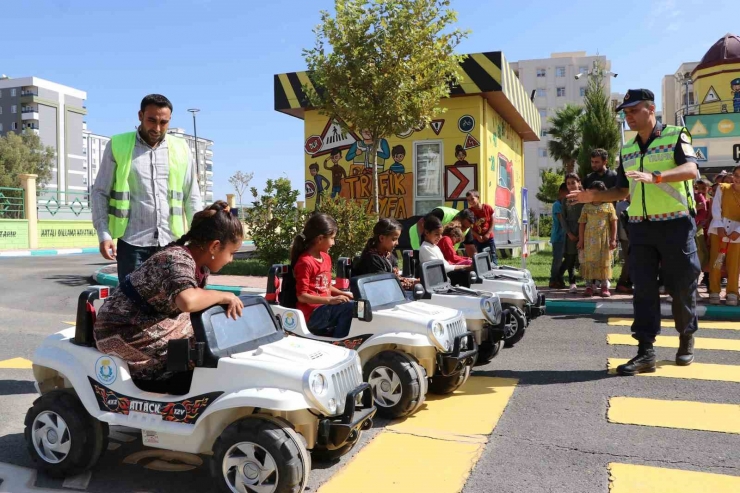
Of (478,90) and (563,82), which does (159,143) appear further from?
(563,82)

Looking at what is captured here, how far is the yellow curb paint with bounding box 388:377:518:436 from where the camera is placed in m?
4.28

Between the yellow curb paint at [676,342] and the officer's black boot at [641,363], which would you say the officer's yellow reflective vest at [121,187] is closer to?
the officer's black boot at [641,363]

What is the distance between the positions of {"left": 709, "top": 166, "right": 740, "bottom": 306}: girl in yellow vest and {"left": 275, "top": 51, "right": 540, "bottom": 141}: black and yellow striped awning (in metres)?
9.00

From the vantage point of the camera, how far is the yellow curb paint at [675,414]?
4281mm

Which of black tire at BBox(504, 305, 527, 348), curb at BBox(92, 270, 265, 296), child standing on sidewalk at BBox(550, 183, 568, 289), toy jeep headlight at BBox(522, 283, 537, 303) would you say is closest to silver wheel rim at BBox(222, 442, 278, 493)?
black tire at BBox(504, 305, 527, 348)

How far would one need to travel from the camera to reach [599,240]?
9.78 metres

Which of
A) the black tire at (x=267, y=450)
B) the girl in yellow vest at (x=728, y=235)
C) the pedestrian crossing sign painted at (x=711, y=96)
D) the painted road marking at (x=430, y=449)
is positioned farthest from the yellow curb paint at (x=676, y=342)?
the pedestrian crossing sign painted at (x=711, y=96)

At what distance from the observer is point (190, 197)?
5000mm

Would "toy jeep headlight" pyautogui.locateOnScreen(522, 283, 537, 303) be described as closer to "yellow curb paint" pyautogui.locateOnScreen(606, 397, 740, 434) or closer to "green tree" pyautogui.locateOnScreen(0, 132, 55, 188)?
"yellow curb paint" pyautogui.locateOnScreen(606, 397, 740, 434)

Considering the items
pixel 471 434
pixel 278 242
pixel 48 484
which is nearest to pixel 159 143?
pixel 48 484

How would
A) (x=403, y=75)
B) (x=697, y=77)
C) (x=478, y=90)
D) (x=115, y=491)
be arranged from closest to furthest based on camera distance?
(x=115, y=491)
(x=403, y=75)
(x=478, y=90)
(x=697, y=77)

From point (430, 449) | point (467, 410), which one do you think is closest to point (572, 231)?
point (467, 410)

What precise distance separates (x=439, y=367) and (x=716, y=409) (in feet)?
6.59

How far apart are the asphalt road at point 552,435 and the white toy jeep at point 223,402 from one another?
281mm
